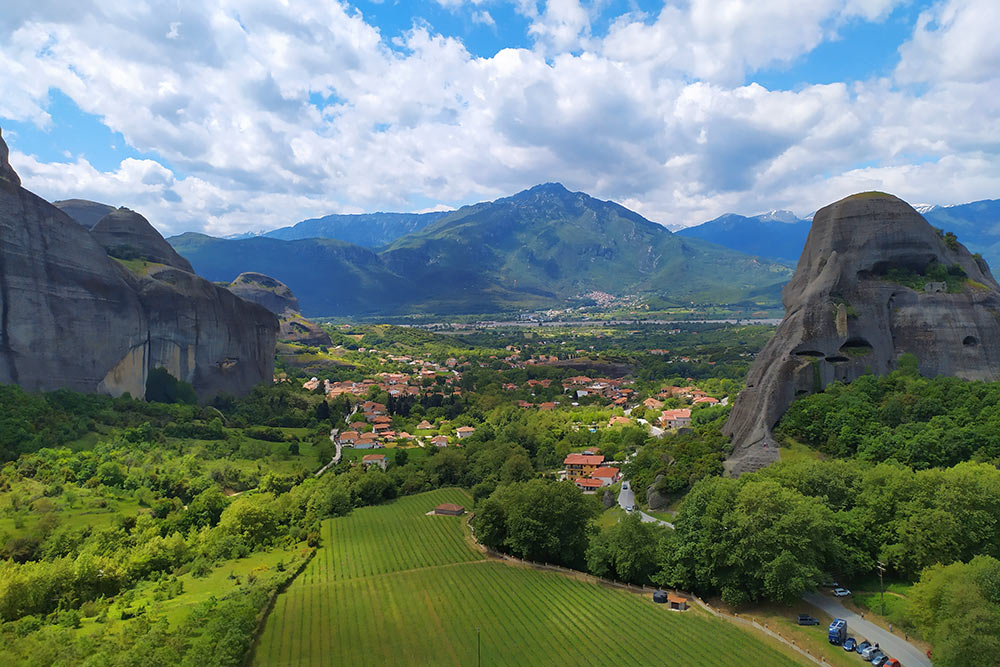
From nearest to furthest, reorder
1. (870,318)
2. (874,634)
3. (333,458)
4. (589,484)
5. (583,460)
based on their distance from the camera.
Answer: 1. (874,634)
2. (870,318)
3. (589,484)
4. (583,460)
5. (333,458)

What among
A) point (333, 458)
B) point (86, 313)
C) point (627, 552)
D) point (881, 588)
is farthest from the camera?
point (333, 458)

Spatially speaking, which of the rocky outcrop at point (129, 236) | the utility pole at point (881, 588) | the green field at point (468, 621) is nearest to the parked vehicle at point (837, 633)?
the green field at point (468, 621)

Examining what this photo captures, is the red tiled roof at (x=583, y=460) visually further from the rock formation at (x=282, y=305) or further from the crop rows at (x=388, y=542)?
the rock formation at (x=282, y=305)

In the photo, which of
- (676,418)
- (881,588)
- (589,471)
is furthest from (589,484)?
(881,588)

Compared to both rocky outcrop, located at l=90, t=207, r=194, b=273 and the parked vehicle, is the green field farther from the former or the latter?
rocky outcrop, located at l=90, t=207, r=194, b=273

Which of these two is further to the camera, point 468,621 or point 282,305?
point 282,305

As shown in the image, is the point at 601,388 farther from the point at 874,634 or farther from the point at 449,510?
the point at 874,634

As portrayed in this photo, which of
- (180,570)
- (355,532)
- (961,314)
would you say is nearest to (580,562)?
(355,532)
